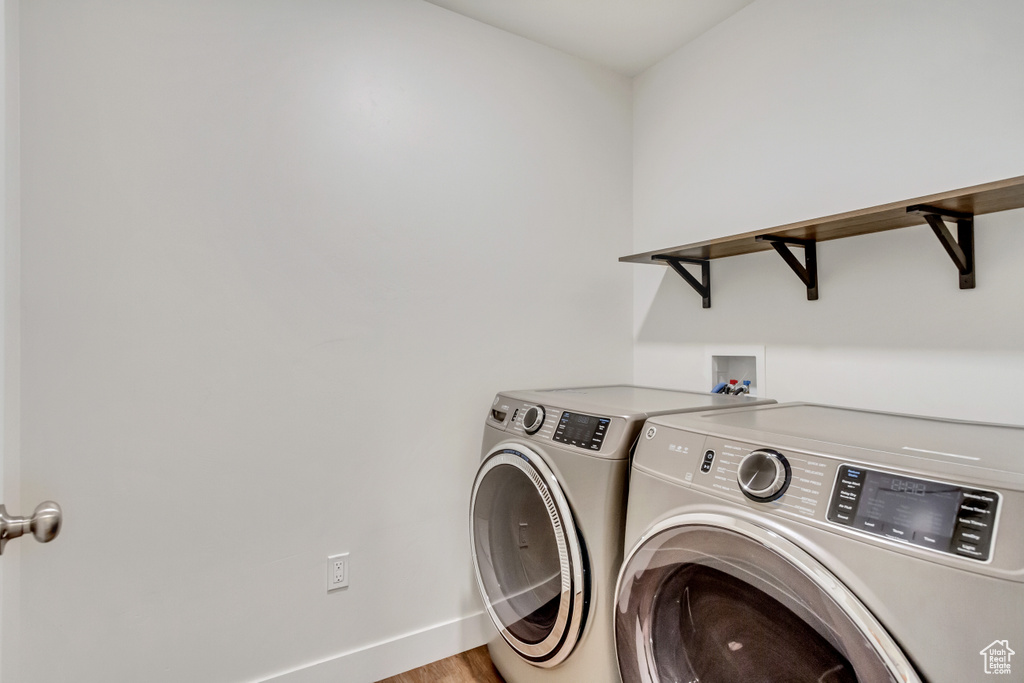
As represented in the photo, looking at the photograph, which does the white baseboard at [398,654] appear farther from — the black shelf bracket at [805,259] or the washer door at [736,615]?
the black shelf bracket at [805,259]

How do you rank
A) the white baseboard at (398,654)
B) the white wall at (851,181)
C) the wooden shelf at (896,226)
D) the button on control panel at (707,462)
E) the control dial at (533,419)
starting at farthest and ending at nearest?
the white baseboard at (398,654) < the control dial at (533,419) < the white wall at (851,181) < the wooden shelf at (896,226) < the button on control panel at (707,462)

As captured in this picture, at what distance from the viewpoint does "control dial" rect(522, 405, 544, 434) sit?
4.76 ft

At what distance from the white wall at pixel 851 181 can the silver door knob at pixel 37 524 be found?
71.1 inches

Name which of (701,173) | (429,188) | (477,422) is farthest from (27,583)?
(701,173)

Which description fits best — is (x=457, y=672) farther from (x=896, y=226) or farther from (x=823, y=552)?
(x=896, y=226)

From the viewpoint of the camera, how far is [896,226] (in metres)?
1.38

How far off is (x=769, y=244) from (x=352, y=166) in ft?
4.43

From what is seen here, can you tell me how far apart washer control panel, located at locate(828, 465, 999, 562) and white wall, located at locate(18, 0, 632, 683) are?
126 centimetres

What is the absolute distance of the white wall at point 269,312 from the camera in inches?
50.7

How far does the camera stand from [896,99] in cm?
139

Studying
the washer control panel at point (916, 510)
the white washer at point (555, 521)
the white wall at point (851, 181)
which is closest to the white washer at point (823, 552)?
the washer control panel at point (916, 510)

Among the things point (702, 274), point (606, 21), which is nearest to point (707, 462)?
point (702, 274)

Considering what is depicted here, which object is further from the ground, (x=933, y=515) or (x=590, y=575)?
(x=933, y=515)

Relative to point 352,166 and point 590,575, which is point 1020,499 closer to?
point 590,575
